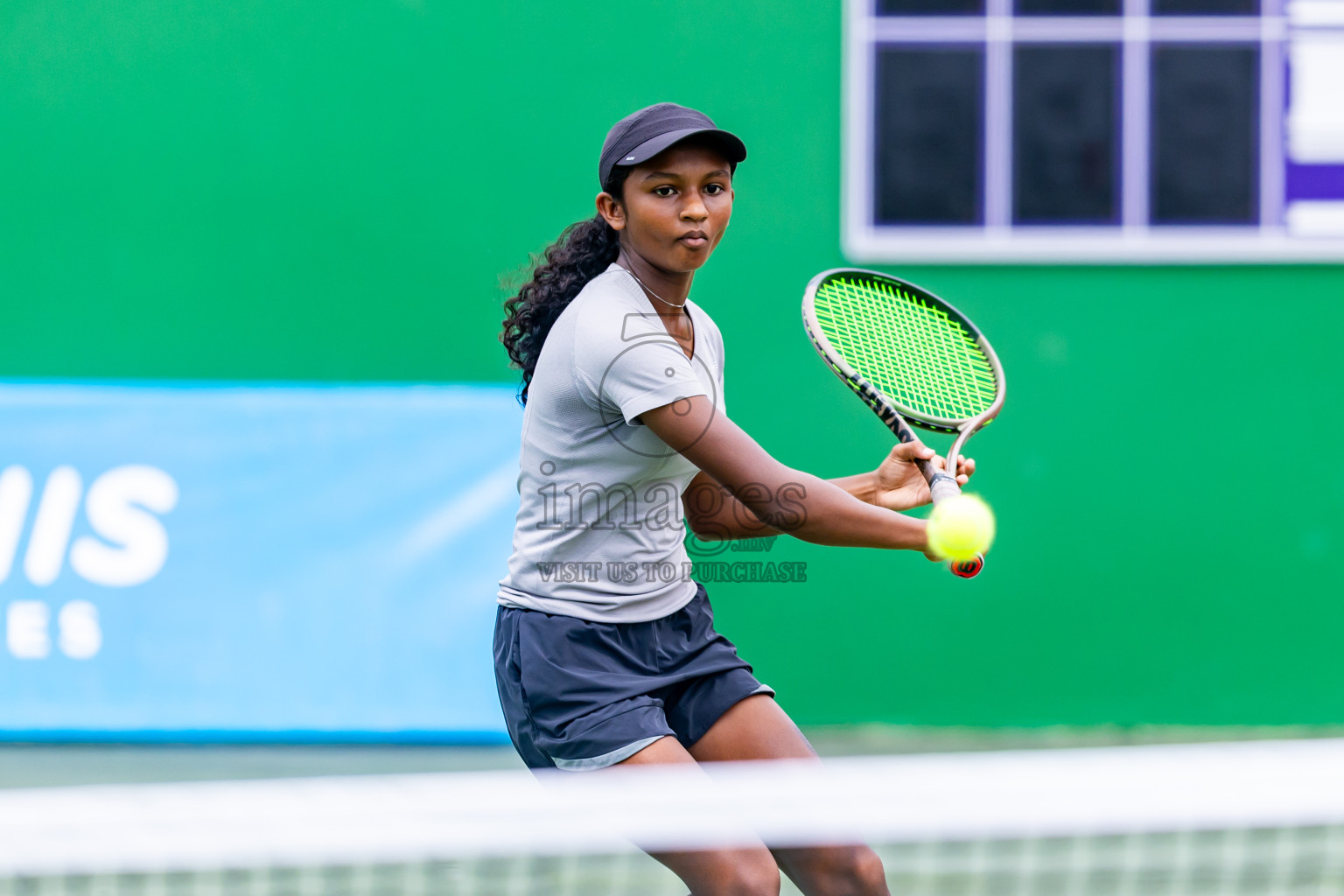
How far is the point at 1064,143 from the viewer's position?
14.6 ft

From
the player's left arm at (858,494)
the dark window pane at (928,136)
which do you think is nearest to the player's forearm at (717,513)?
the player's left arm at (858,494)

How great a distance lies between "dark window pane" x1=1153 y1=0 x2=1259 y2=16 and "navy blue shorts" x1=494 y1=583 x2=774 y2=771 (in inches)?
127

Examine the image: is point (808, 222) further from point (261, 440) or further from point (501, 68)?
point (261, 440)

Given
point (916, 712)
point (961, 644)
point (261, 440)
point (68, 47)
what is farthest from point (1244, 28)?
point (68, 47)

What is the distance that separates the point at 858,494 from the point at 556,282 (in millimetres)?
634

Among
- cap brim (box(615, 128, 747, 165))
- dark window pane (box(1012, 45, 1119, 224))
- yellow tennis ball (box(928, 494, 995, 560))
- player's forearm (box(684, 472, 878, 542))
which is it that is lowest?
player's forearm (box(684, 472, 878, 542))

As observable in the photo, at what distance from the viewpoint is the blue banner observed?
4.05m

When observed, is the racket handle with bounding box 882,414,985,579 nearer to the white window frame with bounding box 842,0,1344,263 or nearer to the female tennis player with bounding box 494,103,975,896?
the female tennis player with bounding box 494,103,975,896

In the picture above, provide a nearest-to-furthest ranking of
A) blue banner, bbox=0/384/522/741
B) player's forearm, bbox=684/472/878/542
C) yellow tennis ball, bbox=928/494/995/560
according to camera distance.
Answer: yellow tennis ball, bbox=928/494/995/560
player's forearm, bbox=684/472/878/542
blue banner, bbox=0/384/522/741

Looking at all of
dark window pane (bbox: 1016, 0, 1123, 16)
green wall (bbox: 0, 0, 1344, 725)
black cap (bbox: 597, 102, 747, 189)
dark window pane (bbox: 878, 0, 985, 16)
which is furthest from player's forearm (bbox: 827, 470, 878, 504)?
dark window pane (bbox: 1016, 0, 1123, 16)

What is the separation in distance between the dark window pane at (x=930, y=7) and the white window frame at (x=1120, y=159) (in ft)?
0.06

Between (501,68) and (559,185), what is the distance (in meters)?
0.43

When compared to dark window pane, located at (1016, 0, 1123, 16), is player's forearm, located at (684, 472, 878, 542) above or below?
below

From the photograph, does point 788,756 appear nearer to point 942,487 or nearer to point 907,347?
point 942,487
